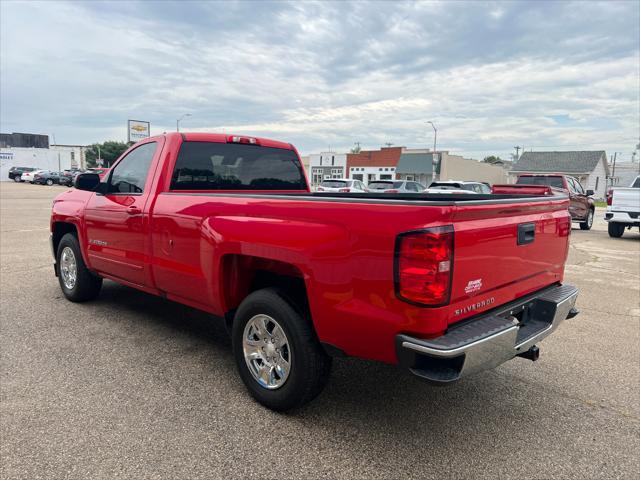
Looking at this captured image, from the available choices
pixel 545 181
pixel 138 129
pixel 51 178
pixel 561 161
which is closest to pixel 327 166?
pixel 138 129

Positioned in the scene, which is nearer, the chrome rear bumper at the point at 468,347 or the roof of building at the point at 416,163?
the chrome rear bumper at the point at 468,347

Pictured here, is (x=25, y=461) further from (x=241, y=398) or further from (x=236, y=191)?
(x=236, y=191)

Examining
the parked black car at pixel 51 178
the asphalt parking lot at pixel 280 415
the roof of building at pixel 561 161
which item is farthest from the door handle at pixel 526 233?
the roof of building at pixel 561 161

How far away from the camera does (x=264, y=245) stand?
3020 millimetres

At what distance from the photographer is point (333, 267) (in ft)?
8.71

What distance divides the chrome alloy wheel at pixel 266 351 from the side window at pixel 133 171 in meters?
1.93

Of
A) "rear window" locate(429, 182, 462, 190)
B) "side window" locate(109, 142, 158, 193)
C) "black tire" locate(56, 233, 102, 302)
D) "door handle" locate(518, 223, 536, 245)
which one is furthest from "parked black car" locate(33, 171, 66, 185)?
"door handle" locate(518, 223, 536, 245)

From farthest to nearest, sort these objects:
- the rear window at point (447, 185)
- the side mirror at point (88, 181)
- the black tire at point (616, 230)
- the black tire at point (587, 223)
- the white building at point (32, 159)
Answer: the white building at point (32, 159), the rear window at point (447, 185), the black tire at point (587, 223), the black tire at point (616, 230), the side mirror at point (88, 181)

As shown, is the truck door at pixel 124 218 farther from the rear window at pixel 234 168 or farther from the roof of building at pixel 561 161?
the roof of building at pixel 561 161

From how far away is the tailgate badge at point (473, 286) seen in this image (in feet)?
8.39

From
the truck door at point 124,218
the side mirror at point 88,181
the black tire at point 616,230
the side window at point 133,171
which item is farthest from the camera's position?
the black tire at point 616,230

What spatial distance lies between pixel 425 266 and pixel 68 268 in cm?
491

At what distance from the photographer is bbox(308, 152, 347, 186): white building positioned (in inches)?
2464

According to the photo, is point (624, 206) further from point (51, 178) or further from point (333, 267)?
point (51, 178)
